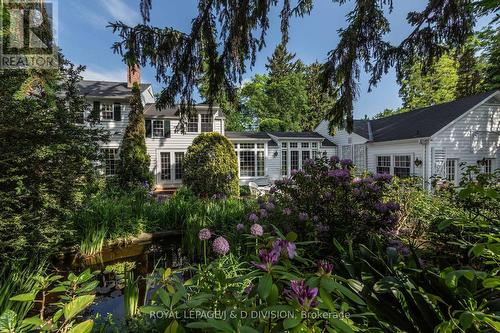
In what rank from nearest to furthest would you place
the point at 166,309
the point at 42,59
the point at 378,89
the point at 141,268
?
the point at 166,309 < the point at 42,59 < the point at 141,268 < the point at 378,89

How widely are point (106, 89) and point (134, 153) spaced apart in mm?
5954

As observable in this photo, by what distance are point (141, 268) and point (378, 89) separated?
5012 millimetres

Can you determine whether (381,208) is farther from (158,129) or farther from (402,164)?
Result: (158,129)

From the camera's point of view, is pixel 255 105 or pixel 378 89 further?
pixel 255 105

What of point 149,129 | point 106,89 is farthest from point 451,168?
point 106,89

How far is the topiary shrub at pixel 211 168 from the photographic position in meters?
9.23

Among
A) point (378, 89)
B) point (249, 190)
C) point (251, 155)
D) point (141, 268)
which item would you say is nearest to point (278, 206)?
point (141, 268)

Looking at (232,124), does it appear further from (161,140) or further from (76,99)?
(76,99)

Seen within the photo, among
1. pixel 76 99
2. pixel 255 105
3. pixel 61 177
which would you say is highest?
pixel 255 105

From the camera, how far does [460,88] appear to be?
2034cm

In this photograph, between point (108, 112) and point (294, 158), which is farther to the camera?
point (294, 158)

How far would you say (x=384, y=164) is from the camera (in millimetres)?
14523

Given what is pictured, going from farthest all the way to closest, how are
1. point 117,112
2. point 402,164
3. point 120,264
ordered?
point 117,112, point 402,164, point 120,264

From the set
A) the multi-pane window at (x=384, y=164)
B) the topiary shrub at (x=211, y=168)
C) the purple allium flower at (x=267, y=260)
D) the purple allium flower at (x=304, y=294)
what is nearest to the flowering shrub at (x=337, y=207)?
the purple allium flower at (x=267, y=260)
